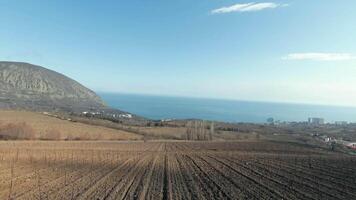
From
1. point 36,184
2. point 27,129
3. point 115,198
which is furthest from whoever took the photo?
point 27,129

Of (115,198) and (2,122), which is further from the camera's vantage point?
(2,122)

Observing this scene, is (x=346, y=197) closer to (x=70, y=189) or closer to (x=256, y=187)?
(x=256, y=187)

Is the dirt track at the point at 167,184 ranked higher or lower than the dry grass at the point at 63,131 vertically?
lower

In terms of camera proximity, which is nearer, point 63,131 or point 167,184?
point 167,184

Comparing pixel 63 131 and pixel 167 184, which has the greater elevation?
pixel 63 131

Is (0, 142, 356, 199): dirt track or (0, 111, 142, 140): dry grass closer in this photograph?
(0, 142, 356, 199): dirt track

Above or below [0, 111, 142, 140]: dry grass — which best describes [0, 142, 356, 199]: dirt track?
below

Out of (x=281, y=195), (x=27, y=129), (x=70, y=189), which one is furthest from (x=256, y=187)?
(x=27, y=129)

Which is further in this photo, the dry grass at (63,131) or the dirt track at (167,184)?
the dry grass at (63,131)

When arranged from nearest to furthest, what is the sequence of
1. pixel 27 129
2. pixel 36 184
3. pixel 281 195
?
pixel 281 195 → pixel 36 184 → pixel 27 129
